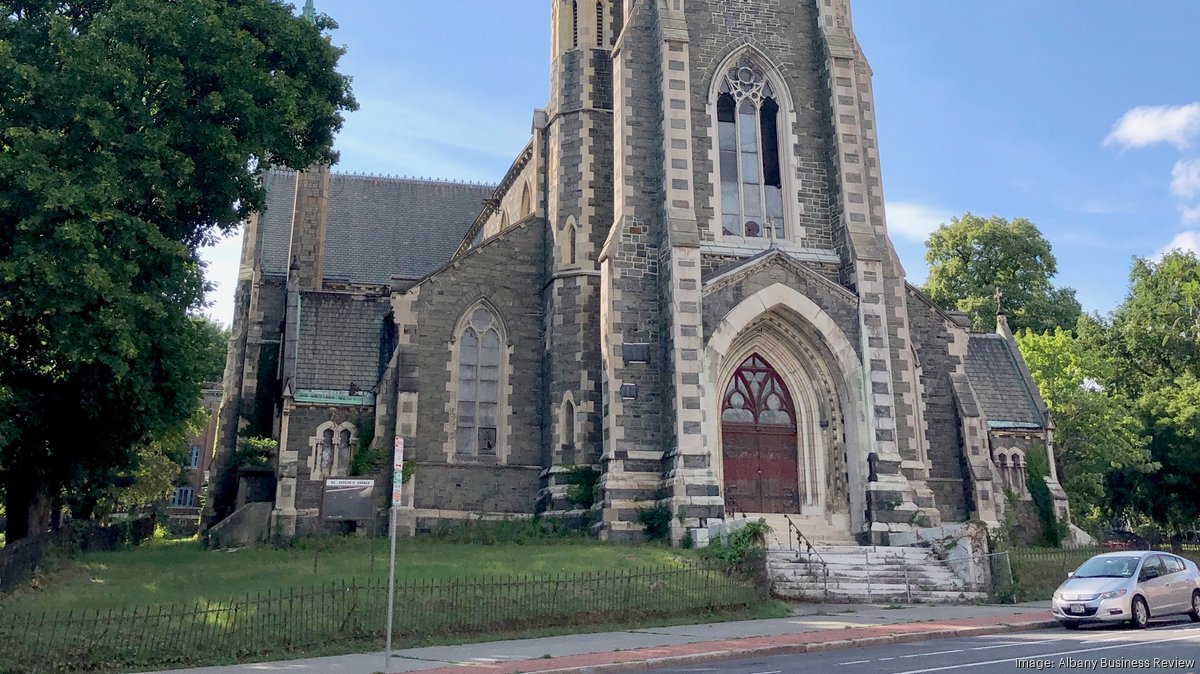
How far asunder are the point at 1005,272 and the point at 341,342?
3711cm

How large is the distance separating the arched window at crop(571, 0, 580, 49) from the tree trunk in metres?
18.7

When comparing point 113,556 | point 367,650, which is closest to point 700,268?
point 367,650

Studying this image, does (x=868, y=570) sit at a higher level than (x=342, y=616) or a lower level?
higher

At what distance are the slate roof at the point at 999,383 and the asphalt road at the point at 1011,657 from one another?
16.7 m

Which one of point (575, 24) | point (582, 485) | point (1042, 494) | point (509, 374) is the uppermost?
point (575, 24)

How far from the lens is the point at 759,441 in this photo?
82.7 ft

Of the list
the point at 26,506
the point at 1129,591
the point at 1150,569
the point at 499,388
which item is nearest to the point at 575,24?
the point at 499,388

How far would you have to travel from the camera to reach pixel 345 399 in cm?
2697

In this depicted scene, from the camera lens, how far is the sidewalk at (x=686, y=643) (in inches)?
466

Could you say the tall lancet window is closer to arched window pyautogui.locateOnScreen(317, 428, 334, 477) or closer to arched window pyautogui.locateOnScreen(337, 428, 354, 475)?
arched window pyautogui.locateOnScreen(337, 428, 354, 475)

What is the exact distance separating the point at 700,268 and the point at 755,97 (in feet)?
20.7

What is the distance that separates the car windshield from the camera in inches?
619

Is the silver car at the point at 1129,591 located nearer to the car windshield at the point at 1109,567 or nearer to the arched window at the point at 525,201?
the car windshield at the point at 1109,567

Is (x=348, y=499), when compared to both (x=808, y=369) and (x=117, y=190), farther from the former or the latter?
(x=808, y=369)
